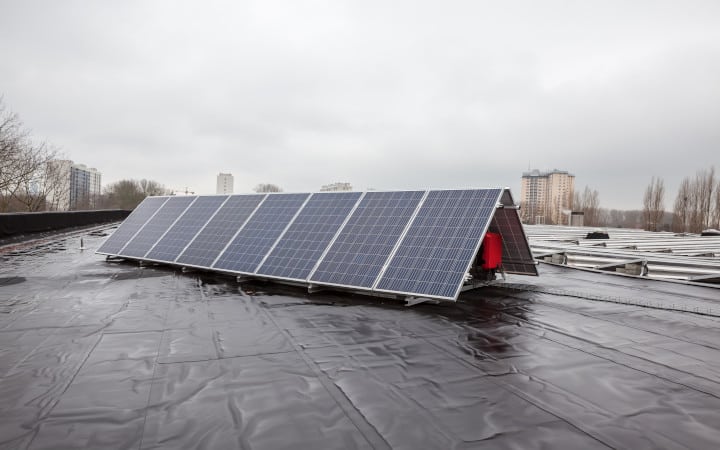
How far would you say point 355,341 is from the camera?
24.0 feet

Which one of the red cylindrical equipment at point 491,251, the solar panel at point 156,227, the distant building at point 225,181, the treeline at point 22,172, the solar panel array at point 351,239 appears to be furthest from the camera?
the distant building at point 225,181

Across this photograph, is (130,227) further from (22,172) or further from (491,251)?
(22,172)

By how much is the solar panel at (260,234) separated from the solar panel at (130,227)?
6.85 meters

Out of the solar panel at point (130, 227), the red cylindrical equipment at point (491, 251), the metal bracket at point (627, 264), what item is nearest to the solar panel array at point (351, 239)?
the solar panel at point (130, 227)

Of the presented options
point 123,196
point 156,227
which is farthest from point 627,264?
point 123,196

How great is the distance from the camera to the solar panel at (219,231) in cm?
1395

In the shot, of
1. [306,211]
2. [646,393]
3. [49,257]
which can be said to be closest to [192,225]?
[306,211]

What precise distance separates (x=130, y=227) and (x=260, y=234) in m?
8.97

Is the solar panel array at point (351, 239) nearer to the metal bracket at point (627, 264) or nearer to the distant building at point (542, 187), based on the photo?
the metal bracket at point (627, 264)

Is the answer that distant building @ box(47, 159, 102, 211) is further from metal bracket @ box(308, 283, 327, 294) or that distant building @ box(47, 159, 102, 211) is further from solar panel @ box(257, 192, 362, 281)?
metal bracket @ box(308, 283, 327, 294)

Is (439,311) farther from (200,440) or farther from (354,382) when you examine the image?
(200,440)

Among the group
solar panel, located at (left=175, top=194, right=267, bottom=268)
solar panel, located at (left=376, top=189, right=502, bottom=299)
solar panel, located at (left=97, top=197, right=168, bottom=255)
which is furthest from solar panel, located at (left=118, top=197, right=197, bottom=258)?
solar panel, located at (left=376, top=189, right=502, bottom=299)

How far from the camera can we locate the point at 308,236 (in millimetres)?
12609

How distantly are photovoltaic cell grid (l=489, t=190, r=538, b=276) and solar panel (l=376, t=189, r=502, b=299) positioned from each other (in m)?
1.42
